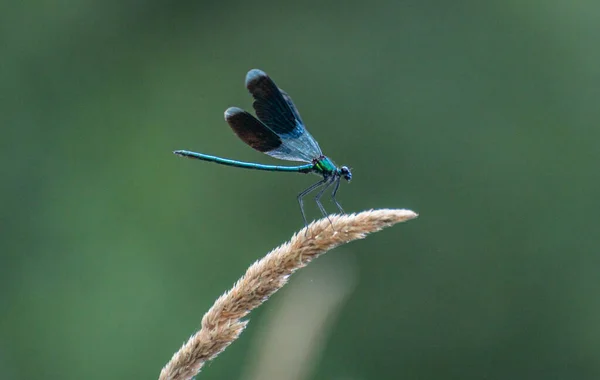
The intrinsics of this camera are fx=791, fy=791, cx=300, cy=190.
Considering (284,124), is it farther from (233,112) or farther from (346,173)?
(346,173)

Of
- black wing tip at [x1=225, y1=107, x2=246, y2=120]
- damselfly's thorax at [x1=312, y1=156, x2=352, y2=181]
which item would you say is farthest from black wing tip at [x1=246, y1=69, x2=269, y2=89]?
damselfly's thorax at [x1=312, y1=156, x2=352, y2=181]

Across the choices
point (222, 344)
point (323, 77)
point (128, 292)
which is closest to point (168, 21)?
point (323, 77)

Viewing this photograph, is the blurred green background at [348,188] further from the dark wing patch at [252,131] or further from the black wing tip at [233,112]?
the black wing tip at [233,112]

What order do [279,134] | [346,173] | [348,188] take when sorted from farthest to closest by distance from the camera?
[348,188], [279,134], [346,173]

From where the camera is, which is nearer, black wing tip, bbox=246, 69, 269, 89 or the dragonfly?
black wing tip, bbox=246, 69, 269, 89

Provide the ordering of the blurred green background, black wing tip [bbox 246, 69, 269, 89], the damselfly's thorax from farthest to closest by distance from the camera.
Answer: the blurred green background, the damselfly's thorax, black wing tip [bbox 246, 69, 269, 89]

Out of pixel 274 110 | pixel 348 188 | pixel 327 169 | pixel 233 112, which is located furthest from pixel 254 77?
pixel 348 188

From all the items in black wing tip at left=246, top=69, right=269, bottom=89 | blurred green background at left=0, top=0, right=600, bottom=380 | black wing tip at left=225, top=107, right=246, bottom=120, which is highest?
black wing tip at left=246, top=69, right=269, bottom=89

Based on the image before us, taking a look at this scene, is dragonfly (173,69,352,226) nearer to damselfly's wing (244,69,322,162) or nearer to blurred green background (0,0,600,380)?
damselfly's wing (244,69,322,162)

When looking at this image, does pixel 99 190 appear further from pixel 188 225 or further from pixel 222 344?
pixel 222 344
